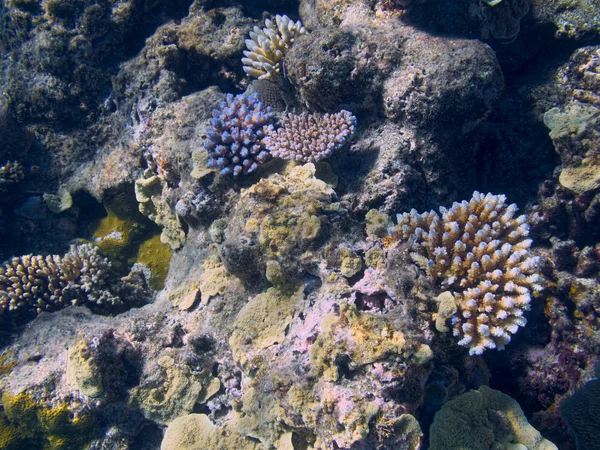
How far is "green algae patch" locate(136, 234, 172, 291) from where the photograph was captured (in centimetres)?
559

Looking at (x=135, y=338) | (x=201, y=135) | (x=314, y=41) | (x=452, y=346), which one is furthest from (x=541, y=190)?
(x=135, y=338)

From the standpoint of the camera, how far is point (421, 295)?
114 inches

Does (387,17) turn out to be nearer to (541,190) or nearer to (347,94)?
(347,94)

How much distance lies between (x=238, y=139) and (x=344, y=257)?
2127 mm

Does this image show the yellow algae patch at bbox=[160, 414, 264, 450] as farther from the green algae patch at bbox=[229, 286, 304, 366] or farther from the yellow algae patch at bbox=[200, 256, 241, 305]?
the yellow algae patch at bbox=[200, 256, 241, 305]

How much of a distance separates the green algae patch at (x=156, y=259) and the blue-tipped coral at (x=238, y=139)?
213cm

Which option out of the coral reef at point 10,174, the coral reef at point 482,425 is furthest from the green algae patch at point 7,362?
the coral reef at point 482,425

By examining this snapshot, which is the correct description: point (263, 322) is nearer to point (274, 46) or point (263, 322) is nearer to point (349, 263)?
point (349, 263)

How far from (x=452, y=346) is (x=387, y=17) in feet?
13.4

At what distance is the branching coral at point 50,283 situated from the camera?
5004mm

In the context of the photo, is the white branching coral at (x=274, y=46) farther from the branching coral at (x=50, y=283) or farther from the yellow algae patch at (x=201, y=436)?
the yellow algae patch at (x=201, y=436)

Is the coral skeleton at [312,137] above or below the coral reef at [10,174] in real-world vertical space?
above

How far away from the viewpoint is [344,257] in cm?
328

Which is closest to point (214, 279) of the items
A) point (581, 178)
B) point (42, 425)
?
point (42, 425)
